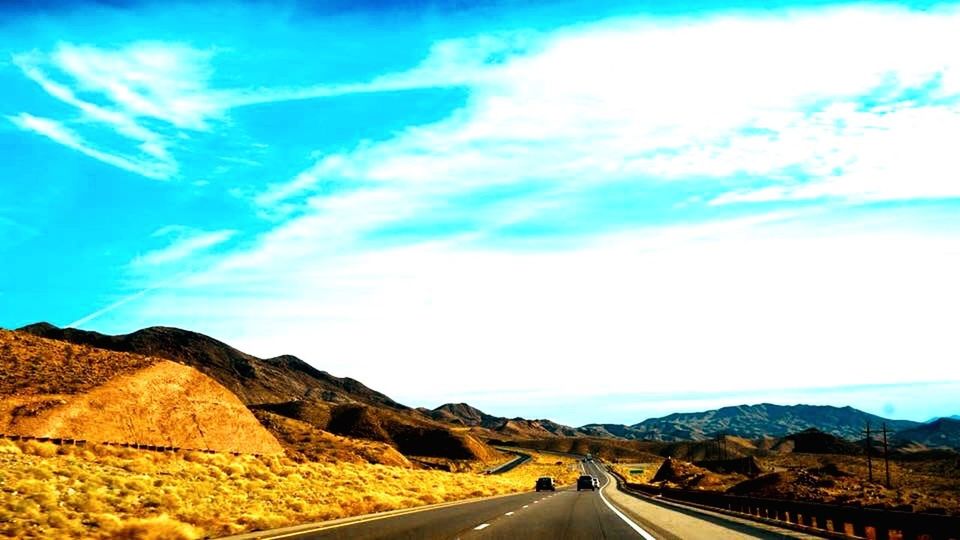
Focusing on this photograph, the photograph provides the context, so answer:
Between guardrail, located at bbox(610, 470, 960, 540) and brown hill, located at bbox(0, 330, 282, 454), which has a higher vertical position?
brown hill, located at bbox(0, 330, 282, 454)

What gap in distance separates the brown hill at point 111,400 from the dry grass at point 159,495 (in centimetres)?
877

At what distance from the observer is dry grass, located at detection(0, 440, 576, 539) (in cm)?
1850

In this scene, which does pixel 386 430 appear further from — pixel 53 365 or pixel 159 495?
pixel 159 495

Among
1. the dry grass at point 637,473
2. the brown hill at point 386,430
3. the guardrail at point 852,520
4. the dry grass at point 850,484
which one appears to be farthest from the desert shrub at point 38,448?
the brown hill at point 386,430

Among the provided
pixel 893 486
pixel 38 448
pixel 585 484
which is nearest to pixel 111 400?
pixel 38 448

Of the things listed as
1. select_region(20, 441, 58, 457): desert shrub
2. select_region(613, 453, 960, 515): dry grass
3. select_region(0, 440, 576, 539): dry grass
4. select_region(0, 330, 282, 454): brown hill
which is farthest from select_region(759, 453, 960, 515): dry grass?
select_region(0, 330, 282, 454): brown hill

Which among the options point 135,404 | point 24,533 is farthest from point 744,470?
point 24,533

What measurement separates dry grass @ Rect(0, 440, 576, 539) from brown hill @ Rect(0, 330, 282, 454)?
345 inches

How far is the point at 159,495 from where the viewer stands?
24.0 m

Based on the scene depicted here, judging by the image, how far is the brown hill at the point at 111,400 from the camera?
1804 inches

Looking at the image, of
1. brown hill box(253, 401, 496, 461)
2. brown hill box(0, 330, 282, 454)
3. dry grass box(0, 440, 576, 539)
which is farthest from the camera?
brown hill box(253, 401, 496, 461)

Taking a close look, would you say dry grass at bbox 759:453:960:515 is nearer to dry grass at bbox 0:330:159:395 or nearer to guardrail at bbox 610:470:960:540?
guardrail at bbox 610:470:960:540

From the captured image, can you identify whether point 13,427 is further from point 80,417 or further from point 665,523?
point 665,523

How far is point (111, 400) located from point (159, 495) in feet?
106
